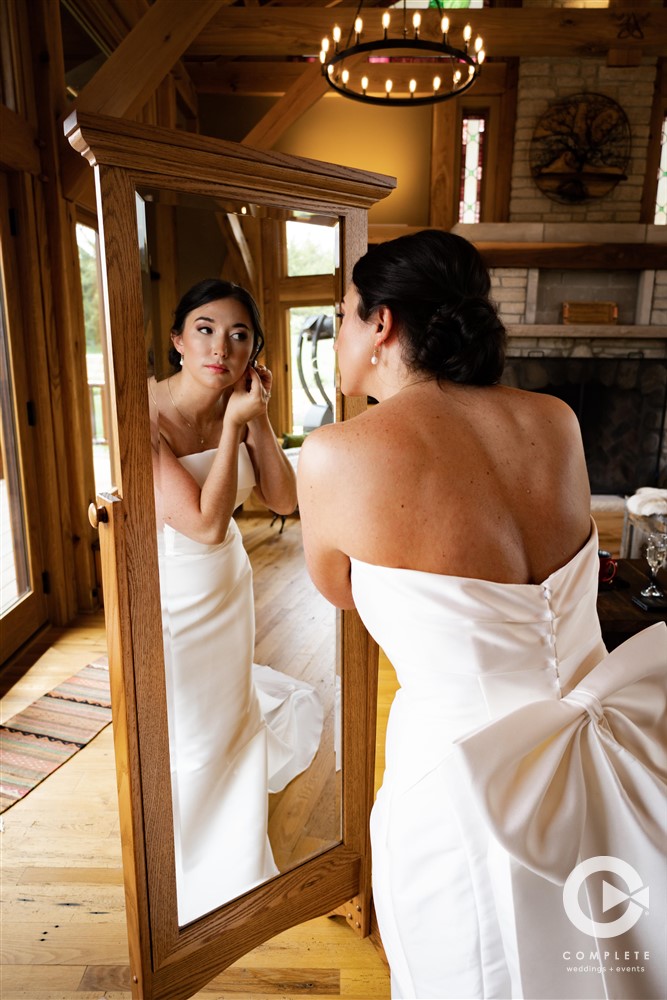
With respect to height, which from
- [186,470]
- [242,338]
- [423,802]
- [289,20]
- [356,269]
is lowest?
[423,802]

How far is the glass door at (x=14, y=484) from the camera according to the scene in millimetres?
3021

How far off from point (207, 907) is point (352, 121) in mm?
5857

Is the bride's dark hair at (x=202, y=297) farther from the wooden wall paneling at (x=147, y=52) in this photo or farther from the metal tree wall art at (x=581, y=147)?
the metal tree wall art at (x=581, y=147)

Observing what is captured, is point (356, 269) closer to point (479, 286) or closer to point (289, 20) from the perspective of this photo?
point (479, 286)

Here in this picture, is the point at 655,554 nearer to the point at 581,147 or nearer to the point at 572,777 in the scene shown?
the point at 572,777

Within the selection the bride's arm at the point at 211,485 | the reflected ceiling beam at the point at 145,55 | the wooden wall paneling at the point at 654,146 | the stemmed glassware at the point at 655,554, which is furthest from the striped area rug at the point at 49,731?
the wooden wall paneling at the point at 654,146

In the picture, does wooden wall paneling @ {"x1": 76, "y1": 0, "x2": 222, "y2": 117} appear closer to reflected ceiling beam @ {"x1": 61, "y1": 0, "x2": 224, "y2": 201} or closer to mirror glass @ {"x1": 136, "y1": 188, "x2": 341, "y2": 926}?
reflected ceiling beam @ {"x1": 61, "y1": 0, "x2": 224, "y2": 201}

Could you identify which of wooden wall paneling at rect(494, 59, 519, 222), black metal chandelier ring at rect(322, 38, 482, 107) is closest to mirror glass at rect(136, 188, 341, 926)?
black metal chandelier ring at rect(322, 38, 482, 107)

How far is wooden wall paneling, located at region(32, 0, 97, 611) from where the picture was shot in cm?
308

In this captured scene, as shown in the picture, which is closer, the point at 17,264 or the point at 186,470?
the point at 186,470

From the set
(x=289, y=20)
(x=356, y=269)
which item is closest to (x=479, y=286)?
(x=356, y=269)

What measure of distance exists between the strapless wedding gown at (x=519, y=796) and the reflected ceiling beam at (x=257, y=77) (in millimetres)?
5685

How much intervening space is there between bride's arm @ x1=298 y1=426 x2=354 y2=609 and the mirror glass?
0.16 meters

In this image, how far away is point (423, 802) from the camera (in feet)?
3.13
